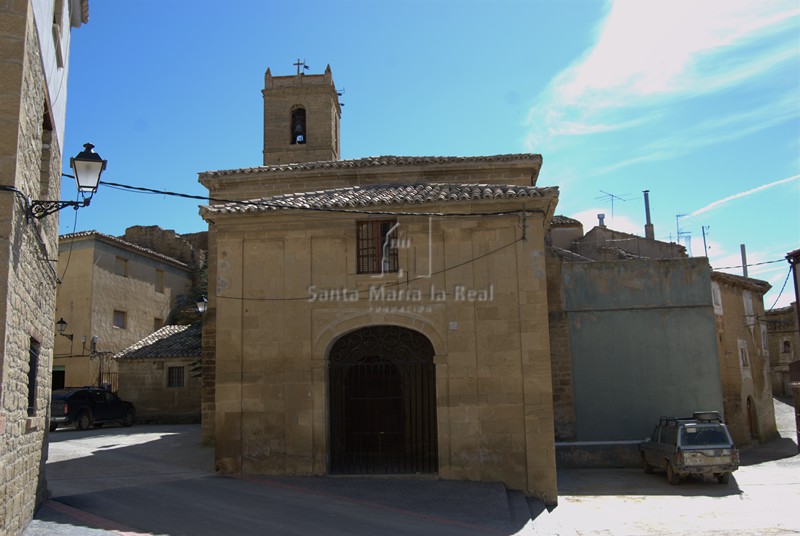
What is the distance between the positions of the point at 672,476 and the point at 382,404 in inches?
259

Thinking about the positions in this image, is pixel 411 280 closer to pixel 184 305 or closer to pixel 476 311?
pixel 476 311

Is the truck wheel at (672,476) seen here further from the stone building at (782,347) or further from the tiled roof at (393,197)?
the stone building at (782,347)

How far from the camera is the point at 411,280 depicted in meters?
12.4

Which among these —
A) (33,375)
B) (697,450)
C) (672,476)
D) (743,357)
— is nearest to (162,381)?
(672,476)

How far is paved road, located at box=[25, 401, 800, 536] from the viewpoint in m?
9.00

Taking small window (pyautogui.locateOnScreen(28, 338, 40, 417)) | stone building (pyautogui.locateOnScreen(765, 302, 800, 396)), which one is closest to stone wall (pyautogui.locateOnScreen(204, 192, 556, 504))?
small window (pyautogui.locateOnScreen(28, 338, 40, 417))

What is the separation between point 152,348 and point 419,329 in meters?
18.1

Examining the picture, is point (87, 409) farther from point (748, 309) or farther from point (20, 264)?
point (748, 309)

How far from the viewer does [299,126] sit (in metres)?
27.8

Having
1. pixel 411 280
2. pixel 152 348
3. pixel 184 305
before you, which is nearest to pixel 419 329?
pixel 411 280

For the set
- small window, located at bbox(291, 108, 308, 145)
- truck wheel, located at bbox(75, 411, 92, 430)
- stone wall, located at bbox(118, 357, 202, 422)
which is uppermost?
small window, located at bbox(291, 108, 308, 145)

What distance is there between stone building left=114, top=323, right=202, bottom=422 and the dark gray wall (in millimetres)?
14532

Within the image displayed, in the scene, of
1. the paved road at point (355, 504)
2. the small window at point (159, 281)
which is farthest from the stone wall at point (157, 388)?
the paved road at point (355, 504)

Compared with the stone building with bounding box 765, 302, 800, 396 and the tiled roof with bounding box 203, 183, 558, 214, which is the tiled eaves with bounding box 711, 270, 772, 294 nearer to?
the stone building with bounding box 765, 302, 800, 396
